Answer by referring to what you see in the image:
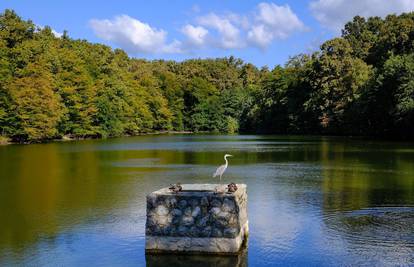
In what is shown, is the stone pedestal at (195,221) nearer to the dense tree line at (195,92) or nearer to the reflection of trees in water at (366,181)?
the reflection of trees in water at (366,181)

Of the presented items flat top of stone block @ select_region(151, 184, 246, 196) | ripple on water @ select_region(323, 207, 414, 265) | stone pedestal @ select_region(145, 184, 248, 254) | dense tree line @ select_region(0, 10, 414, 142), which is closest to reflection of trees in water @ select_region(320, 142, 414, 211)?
ripple on water @ select_region(323, 207, 414, 265)

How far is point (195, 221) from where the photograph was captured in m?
12.1

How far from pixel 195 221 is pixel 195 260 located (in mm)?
855

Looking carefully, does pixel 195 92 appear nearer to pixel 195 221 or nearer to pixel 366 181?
pixel 366 181

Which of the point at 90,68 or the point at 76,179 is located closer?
the point at 76,179

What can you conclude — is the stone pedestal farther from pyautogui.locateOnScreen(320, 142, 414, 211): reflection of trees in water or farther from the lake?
pyautogui.locateOnScreen(320, 142, 414, 211): reflection of trees in water

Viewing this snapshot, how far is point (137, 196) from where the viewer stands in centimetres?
2078

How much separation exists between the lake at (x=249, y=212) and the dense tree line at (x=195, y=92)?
3399 cm

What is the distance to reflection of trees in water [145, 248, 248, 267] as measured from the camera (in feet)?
38.0

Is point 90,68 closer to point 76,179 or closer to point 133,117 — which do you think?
point 133,117

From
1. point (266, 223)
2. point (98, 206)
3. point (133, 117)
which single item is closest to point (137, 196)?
point (98, 206)

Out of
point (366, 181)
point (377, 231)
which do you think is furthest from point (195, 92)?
point (377, 231)

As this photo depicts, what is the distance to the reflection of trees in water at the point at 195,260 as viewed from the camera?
11595 mm

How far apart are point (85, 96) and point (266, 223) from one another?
6618 cm
